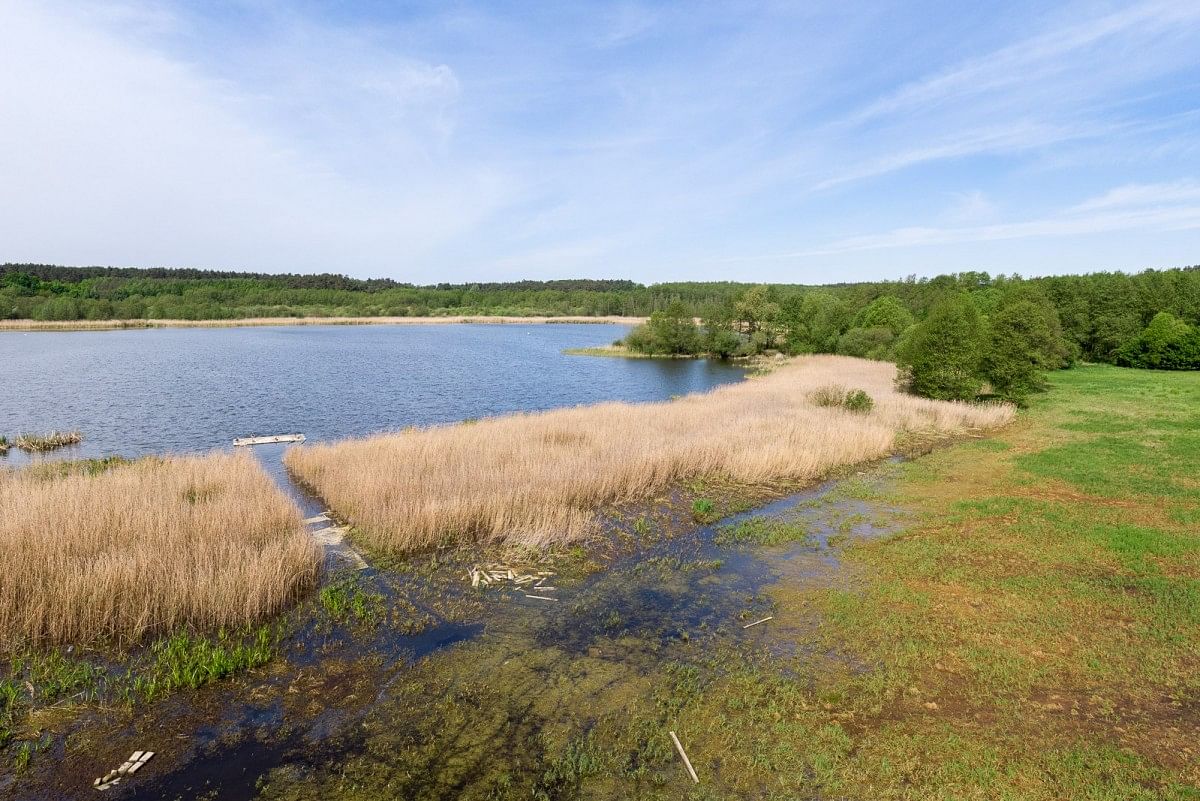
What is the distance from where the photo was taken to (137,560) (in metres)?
8.54

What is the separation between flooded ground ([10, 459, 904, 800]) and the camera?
5570mm

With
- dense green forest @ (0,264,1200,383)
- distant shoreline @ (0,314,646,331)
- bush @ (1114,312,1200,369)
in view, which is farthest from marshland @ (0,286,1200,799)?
distant shoreline @ (0,314,646,331)

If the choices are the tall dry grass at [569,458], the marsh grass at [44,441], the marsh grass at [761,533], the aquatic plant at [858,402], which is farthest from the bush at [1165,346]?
the marsh grass at [44,441]

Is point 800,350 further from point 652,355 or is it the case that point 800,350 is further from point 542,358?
point 542,358

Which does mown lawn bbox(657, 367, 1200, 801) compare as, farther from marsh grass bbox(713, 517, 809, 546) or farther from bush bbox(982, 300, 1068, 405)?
bush bbox(982, 300, 1068, 405)

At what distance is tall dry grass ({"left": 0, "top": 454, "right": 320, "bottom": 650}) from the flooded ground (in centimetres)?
85

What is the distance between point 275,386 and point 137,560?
2998 centimetres

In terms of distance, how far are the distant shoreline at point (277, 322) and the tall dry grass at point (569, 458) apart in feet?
261

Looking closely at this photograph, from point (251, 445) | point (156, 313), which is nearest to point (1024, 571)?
point (251, 445)

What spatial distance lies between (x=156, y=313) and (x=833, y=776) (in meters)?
137

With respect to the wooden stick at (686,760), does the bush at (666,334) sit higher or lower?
higher

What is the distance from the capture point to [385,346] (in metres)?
68.9

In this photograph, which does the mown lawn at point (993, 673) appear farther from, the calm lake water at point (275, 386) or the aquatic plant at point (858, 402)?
the calm lake water at point (275, 386)

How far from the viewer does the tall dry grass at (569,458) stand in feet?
39.8
